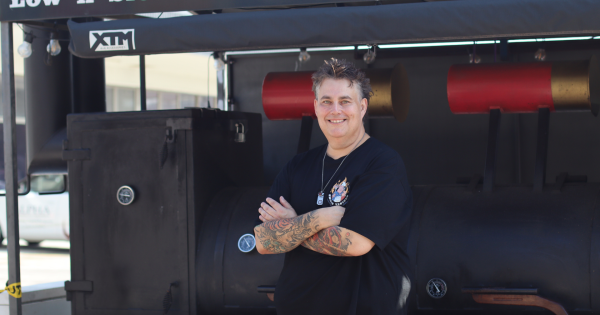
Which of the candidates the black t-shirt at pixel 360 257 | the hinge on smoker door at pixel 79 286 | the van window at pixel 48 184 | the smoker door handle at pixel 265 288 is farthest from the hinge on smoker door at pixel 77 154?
the van window at pixel 48 184

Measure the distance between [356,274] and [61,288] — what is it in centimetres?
297

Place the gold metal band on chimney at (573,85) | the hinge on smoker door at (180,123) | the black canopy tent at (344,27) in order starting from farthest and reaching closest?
the hinge on smoker door at (180,123) → the gold metal band on chimney at (573,85) → the black canopy tent at (344,27)

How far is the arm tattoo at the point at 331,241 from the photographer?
1.90 m

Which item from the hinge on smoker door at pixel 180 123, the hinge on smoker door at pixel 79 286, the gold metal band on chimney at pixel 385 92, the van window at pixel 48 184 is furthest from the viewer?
the van window at pixel 48 184

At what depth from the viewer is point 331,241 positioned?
1.93 m

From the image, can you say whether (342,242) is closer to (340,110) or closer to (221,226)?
(340,110)

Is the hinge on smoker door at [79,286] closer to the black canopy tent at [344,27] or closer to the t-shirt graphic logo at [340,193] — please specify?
the black canopy tent at [344,27]

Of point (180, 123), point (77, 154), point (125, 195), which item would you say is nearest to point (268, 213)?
point (180, 123)

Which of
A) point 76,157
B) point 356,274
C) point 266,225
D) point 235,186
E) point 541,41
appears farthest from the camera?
point 541,41

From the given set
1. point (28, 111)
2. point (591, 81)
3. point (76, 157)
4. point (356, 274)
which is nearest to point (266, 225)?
point (356, 274)

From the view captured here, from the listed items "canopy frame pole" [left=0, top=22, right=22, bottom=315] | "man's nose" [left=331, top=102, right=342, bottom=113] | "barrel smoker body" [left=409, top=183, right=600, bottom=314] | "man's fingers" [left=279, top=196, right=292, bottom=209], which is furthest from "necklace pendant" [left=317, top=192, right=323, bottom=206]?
"canopy frame pole" [left=0, top=22, right=22, bottom=315]

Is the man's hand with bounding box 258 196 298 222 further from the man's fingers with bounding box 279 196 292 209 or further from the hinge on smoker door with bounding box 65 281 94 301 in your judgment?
the hinge on smoker door with bounding box 65 281 94 301

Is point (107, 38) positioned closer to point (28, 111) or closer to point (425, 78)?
point (28, 111)

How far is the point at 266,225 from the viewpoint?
2.12 m
